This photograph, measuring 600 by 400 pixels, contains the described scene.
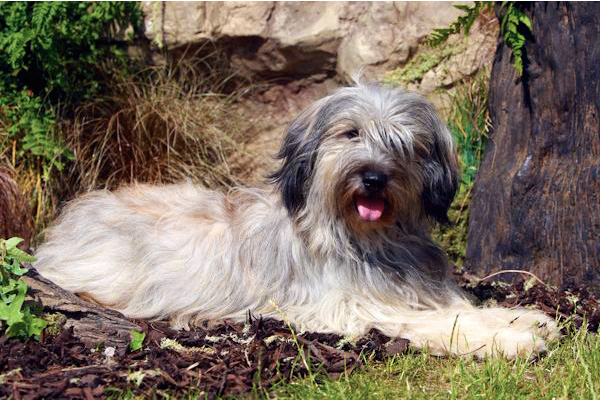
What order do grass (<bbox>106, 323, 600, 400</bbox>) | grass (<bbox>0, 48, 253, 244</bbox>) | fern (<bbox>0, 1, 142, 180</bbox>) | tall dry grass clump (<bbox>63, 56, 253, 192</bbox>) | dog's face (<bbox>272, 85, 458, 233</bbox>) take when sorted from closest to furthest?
grass (<bbox>106, 323, 600, 400</bbox>) < dog's face (<bbox>272, 85, 458, 233</bbox>) < fern (<bbox>0, 1, 142, 180</bbox>) < grass (<bbox>0, 48, 253, 244</bbox>) < tall dry grass clump (<bbox>63, 56, 253, 192</bbox>)

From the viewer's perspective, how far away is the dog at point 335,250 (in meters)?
4.30

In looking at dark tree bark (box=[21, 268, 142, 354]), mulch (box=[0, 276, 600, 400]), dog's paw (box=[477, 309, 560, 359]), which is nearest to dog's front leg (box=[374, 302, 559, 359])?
dog's paw (box=[477, 309, 560, 359])

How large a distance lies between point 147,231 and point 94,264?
1.38ft

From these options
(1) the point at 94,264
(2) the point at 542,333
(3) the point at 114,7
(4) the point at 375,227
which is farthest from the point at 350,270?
(3) the point at 114,7

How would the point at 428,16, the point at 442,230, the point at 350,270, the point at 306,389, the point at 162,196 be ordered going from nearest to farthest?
the point at 306,389 → the point at 350,270 → the point at 162,196 → the point at 442,230 → the point at 428,16

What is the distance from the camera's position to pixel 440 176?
4.52 meters

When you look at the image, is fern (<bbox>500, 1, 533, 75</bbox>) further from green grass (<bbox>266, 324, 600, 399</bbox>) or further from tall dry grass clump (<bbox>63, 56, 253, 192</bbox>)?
tall dry grass clump (<bbox>63, 56, 253, 192</bbox>)

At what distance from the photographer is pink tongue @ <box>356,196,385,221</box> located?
429cm

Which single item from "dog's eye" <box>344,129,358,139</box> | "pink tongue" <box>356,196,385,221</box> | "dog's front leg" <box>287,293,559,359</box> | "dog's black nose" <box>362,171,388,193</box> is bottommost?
"dog's front leg" <box>287,293,559,359</box>

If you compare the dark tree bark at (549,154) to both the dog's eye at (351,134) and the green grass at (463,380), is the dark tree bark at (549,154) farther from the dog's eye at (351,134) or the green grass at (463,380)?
the dog's eye at (351,134)

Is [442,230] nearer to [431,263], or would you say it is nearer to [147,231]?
[431,263]

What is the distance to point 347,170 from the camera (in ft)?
13.8

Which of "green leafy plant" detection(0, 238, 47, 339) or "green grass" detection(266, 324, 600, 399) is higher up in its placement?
"green leafy plant" detection(0, 238, 47, 339)

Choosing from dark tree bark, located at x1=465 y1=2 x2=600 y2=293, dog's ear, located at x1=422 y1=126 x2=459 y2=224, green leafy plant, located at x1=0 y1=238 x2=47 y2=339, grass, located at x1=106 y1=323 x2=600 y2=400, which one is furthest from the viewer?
dark tree bark, located at x1=465 y1=2 x2=600 y2=293
